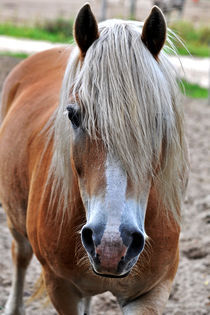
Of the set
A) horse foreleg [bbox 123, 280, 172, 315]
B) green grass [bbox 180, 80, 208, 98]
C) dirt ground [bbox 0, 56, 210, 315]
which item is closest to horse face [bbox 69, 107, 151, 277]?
horse foreleg [bbox 123, 280, 172, 315]

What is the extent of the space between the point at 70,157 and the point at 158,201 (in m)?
0.48

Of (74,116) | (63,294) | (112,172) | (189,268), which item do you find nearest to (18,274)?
(63,294)

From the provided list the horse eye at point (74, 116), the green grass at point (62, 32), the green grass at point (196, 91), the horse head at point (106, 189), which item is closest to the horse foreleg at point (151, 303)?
the horse head at point (106, 189)

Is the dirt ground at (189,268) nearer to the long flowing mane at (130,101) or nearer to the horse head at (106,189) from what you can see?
the long flowing mane at (130,101)

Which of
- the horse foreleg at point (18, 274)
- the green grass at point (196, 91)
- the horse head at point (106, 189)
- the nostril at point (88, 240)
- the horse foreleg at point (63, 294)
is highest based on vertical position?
the horse head at point (106, 189)

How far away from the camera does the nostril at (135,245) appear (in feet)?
7.22

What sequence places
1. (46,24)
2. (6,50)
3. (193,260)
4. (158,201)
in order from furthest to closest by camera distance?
(46,24) → (6,50) → (193,260) → (158,201)

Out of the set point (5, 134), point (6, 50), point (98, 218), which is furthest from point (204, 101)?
point (98, 218)

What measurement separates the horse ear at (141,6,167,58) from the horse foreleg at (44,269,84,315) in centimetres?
129

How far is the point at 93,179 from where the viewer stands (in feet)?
7.74

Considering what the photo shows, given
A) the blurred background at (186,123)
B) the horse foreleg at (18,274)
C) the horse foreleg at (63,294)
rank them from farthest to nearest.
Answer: the blurred background at (186,123), the horse foreleg at (18,274), the horse foreleg at (63,294)

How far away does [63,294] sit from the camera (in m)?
3.04

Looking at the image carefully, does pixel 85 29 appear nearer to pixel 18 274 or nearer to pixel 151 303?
pixel 151 303

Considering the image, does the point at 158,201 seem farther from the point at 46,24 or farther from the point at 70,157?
the point at 46,24
